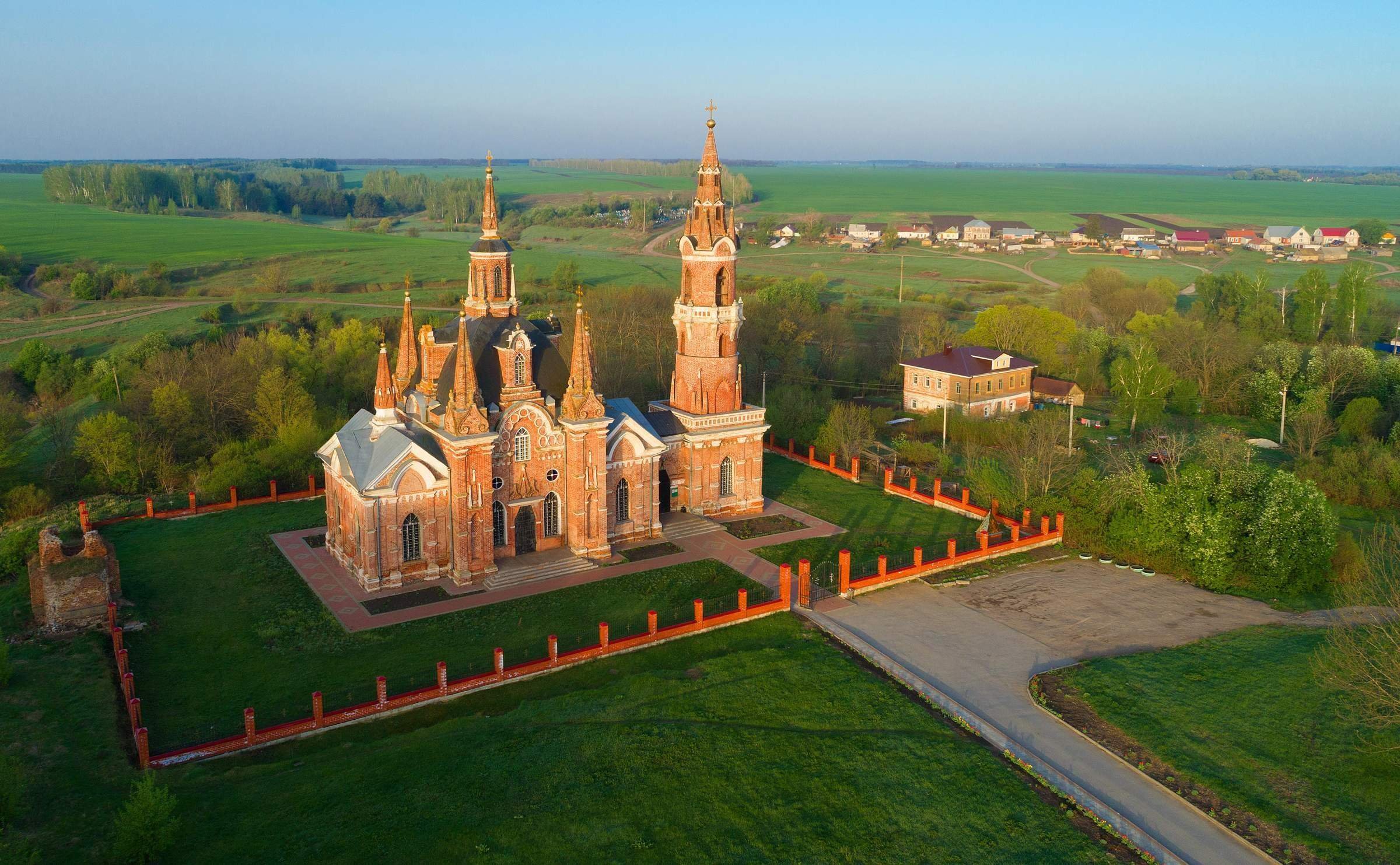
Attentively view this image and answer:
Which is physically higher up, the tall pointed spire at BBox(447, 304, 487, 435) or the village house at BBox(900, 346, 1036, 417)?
the tall pointed spire at BBox(447, 304, 487, 435)

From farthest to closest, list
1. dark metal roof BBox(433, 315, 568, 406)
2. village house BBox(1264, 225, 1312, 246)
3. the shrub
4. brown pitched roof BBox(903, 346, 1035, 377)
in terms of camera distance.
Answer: village house BBox(1264, 225, 1312, 246) → brown pitched roof BBox(903, 346, 1035, 377) → the shrub → dark metal roof BBox(433, 315, 568, 406)

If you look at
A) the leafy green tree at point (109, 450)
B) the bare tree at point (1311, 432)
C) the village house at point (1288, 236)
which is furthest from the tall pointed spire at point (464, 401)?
the village house at point (1288, 236)

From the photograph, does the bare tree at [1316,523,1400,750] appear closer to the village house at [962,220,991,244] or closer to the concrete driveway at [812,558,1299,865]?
the concrete driveway at [812,558,1299,865]

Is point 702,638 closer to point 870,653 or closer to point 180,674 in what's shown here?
point 870,653

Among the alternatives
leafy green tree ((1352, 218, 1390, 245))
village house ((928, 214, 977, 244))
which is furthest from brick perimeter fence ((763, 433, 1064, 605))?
village house ((928, 214, 977, 244))

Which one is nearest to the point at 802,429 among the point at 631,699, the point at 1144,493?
the point at 1144,493

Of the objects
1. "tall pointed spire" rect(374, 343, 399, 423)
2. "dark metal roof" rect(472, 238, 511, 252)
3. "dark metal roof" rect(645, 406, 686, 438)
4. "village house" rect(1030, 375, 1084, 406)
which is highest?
"dark metal roof" rect(472, 238, 511, 252)

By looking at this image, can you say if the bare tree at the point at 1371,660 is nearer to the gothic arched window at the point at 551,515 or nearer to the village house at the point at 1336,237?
the gothic arched window at the point at 551,515
